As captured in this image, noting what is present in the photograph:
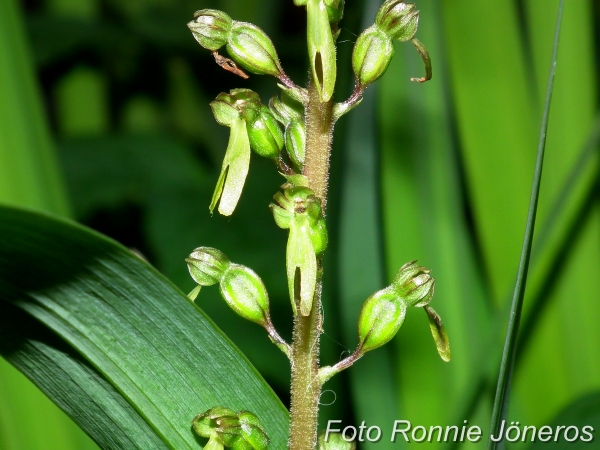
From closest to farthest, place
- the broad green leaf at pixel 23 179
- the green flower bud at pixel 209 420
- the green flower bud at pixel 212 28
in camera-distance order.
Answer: the green flower bud at pixel 209 420
the green flower bud at pixel 212 28
the broad green leaf at pixel 23 179

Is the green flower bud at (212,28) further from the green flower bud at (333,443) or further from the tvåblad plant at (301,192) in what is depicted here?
the green flower bud at (333,443)

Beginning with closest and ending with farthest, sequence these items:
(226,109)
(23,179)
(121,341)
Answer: (121,341), (226,109), (23,179)

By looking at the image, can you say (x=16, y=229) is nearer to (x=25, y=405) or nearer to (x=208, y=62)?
(x=25, y=405)

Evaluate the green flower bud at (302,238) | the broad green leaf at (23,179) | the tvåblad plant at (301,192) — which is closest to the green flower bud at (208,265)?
the tvåblad plant at (301,192)

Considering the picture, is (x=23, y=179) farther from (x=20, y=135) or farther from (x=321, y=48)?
(x=321, y=48)

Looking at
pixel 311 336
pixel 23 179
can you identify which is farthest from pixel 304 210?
pixel 23 179

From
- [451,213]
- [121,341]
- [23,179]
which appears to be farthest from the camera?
[451,213]

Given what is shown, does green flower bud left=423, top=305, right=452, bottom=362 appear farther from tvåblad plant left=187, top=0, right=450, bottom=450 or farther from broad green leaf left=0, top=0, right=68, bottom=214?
broad green leaf left=0, top=0, right=68, bottom=214
